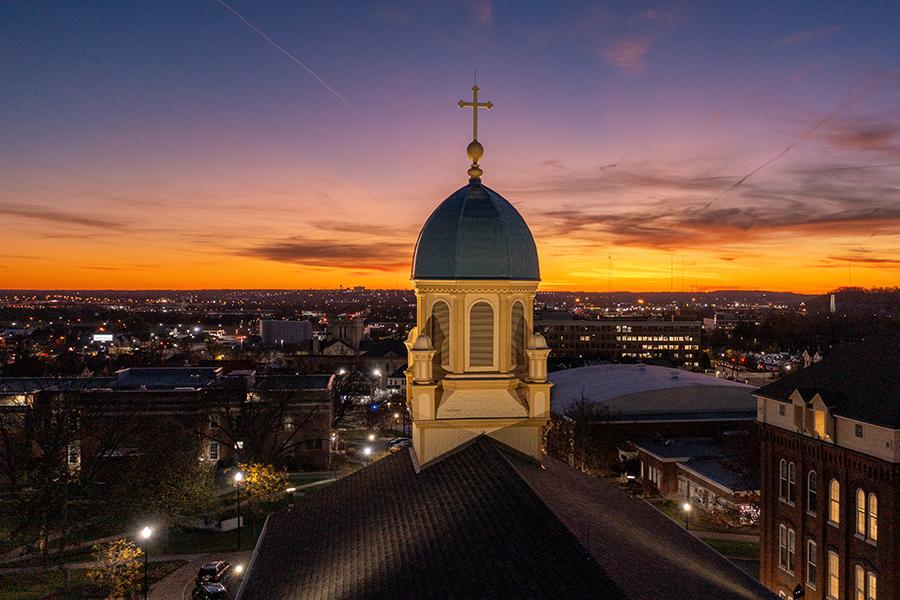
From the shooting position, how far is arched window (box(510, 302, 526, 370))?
21.9m

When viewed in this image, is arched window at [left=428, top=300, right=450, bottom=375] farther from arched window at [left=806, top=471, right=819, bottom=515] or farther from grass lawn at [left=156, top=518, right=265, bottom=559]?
grass lawn at [left=156, top=518, right=265, bottom=559]

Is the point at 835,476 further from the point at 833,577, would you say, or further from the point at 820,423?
the point at 833,577

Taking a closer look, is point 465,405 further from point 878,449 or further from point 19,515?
point 19,515

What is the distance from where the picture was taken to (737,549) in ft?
136

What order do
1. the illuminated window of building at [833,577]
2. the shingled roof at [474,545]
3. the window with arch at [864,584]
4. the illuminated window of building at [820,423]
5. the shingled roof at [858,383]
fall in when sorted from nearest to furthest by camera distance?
the shingled roof at [474,545]
the window with arch at [864,584]
the shingled roof at [858,383]
the illuminated window of building at [833,577]
the illuminated window of building at [820,423]

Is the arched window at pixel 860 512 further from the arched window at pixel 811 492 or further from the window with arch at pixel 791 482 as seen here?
the window with arch at pixel 791 482

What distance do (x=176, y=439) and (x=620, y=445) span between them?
1613 inches

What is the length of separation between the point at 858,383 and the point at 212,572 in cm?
3483

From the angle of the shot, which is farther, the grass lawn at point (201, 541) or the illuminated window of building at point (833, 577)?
the grass lawn at point (201, 541)

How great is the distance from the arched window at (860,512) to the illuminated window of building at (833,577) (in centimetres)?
237

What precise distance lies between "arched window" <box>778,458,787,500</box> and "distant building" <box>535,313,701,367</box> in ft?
469

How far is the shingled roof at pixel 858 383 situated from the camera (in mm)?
28625

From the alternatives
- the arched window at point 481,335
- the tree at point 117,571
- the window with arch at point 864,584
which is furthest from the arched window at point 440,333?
the tree at point 117,571

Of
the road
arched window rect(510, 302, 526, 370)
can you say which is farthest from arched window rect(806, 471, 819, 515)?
the road
